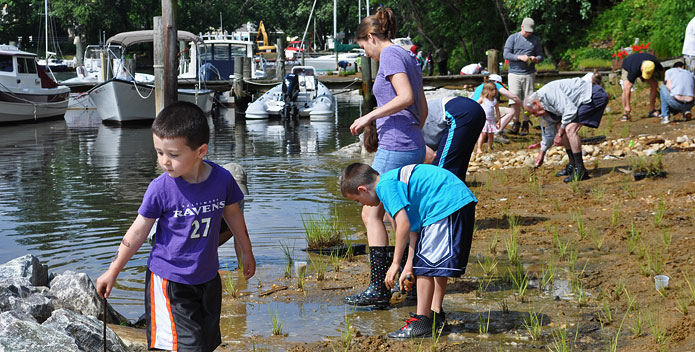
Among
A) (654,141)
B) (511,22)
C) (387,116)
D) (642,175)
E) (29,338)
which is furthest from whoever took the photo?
(511,22)

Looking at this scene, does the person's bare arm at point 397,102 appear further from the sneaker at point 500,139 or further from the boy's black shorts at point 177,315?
the sneaker at point 500,139

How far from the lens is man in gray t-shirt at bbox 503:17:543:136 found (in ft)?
47.6

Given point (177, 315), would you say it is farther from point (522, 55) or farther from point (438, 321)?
point (522, 55)

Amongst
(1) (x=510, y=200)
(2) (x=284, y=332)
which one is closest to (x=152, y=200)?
(2) (x=284, y=332)

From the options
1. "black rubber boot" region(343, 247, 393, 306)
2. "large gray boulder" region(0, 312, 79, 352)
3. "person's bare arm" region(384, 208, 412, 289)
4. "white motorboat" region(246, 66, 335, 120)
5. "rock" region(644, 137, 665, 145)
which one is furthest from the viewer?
"white motorboat" region(246, 66, 335, 120)

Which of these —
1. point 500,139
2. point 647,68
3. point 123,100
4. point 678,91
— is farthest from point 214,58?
point 678,91

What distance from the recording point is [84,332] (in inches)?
179

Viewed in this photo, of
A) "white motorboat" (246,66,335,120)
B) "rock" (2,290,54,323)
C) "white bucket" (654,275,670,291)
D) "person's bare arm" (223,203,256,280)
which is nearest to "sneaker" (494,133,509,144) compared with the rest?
"white bucket" (654,275,670,291)

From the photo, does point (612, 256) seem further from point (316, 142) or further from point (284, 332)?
point (316, 142)

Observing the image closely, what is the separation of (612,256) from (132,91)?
22805mm

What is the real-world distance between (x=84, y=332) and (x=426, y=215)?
6.60 feet

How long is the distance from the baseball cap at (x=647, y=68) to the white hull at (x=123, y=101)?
1741cm

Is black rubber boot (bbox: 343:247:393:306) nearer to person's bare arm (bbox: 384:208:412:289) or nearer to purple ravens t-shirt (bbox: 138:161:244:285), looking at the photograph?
person's bare arm (bbox: 384:208:412:289)

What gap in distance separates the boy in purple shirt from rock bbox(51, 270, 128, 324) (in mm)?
1833
